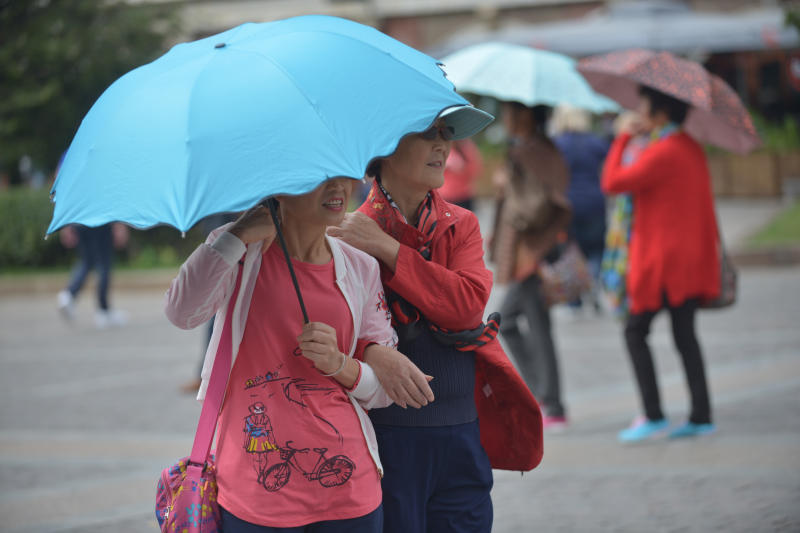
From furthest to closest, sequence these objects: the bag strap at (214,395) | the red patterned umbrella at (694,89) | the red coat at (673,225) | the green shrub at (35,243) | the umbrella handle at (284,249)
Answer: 1. the green shrub at (35,243)
2. the red coat at (673,225)
3. the red patterned umbrella at (694,89)
4. the bag strap at (214,395)
5. the umbrella handle at (284,249)

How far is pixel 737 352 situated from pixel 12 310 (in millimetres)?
9591

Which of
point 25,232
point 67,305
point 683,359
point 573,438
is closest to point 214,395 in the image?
point 573,438

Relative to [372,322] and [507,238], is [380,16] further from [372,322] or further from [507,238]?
[372,322]

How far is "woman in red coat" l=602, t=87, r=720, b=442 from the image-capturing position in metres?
5.82

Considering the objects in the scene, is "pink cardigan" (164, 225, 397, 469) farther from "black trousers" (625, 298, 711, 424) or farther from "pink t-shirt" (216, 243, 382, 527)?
"black trousers" (625, 298, 711, 424)

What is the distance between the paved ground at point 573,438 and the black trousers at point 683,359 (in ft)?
0.66

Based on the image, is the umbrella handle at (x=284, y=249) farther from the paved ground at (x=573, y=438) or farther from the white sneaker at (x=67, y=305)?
the white sneaker at (x=67, y=305)

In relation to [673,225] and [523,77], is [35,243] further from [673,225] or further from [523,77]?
[673,225]

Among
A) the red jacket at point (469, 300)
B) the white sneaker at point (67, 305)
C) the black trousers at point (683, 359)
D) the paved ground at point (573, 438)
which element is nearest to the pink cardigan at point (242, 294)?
the red jacket at point (469, 300)

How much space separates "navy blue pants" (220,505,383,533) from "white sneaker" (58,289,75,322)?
1024 centimetres

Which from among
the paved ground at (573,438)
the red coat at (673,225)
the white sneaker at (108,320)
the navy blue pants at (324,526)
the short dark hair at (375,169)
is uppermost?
the short dark hair at (375,169)

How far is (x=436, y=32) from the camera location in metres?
35.8

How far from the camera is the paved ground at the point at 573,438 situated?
4.88 meters

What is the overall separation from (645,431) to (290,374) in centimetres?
381
